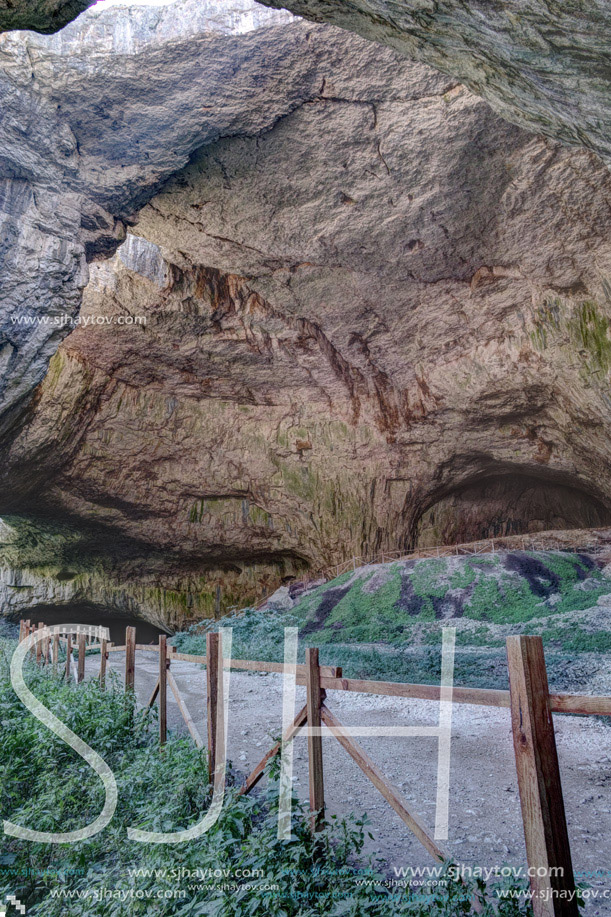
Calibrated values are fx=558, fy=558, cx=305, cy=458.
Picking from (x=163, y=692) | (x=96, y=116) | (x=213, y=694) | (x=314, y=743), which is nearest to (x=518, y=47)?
(x=314, y=743)

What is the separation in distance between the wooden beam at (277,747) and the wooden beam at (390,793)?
0.21 metres

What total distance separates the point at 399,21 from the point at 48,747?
319 inches

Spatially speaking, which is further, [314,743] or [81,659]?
[81,659]

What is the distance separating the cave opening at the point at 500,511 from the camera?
21.9 meters

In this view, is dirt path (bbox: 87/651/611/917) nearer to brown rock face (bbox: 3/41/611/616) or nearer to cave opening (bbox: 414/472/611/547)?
brown rock face (bbox: 3/41/611/616)

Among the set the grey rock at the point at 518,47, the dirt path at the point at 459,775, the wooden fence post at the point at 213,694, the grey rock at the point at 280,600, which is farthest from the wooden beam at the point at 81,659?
the grey rock at the point at 280,600

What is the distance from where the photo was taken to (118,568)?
2523 centimetres

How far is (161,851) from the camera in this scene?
141 inches

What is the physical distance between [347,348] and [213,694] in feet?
51.5

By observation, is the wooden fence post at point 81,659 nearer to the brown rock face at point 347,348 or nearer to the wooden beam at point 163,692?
the wooden beam at point 163,692

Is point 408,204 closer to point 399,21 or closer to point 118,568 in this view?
point 399,21

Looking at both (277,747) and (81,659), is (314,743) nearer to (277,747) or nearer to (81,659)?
(277,747)

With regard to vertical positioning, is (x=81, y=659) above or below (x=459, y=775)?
above

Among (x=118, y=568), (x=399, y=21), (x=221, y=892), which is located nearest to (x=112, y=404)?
(x=118, y=568)
